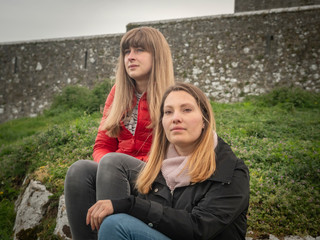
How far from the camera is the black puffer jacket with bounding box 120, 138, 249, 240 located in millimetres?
1646

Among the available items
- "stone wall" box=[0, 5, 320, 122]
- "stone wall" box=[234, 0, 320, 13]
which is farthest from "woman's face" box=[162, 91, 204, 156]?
"stone wall" box=[234, 0, 320, 13]

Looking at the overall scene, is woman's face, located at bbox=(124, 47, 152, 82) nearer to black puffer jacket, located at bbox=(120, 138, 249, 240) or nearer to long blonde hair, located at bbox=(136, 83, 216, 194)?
long blonde hair, located at bbox=(136, 83, 216, 194)

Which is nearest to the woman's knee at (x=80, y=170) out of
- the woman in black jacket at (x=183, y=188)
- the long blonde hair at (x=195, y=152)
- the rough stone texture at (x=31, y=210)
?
the woman in black jacket at (x=183, y=188)

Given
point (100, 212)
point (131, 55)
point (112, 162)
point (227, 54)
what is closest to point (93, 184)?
point (112, 162)

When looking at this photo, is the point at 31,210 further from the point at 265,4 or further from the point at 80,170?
the point at 265,4

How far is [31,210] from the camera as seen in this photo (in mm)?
3525

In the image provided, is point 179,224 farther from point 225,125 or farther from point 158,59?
point 225,125

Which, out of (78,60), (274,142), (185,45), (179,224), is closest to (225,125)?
Answer: (274,142)

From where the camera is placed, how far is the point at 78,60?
11727mm

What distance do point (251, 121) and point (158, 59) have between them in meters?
3.81

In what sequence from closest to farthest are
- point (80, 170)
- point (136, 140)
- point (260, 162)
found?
point (80, 170) → point (136, 140) → point (260, 162)

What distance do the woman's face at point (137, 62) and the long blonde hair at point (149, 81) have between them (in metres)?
0.03

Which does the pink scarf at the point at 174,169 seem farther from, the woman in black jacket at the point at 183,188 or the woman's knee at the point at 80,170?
the woman's knee at the point at 80,170

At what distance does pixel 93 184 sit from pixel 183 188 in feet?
2.41
